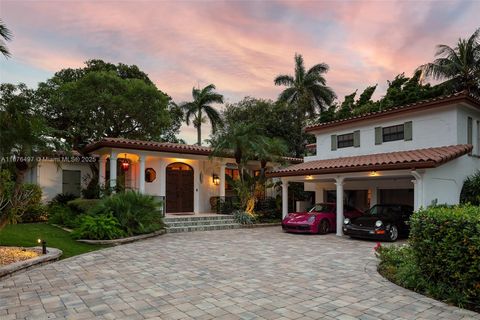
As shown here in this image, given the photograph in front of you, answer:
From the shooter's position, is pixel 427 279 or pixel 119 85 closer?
pixel 427 279

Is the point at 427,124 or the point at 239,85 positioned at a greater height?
the point at 239,85

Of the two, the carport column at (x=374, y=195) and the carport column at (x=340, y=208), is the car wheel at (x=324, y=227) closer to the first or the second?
the carport column at (x=340, y=208)

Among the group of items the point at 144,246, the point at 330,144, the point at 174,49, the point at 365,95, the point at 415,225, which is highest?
the point at 365,95

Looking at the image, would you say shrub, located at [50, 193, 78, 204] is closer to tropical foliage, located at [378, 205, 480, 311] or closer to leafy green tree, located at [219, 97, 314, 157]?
leafy green tree, located at [219, 97, 314, 157]

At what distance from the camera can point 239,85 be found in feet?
73.6

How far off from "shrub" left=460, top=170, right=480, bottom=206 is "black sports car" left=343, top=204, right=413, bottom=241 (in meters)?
1.99

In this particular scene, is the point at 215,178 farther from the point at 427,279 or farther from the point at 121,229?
the point at 427,279

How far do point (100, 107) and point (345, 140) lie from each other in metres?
14.1

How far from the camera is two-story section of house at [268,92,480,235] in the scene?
11.8 m

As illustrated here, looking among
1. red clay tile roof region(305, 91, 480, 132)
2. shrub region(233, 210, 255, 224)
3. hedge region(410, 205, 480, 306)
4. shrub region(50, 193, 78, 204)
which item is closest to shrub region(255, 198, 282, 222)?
shrub region(233, 210, 255, 224)

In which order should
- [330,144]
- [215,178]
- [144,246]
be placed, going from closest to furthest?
[144,246] < [330,144] < [215,178]

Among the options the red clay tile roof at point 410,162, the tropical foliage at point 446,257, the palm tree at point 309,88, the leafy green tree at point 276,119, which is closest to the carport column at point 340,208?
the red clay tile roof at point 410,162

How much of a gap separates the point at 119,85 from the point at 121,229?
11.6m

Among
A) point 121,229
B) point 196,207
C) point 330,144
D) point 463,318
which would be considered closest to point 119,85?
point 196,207
